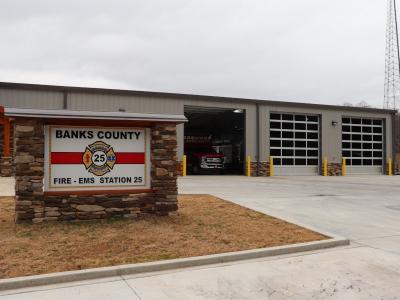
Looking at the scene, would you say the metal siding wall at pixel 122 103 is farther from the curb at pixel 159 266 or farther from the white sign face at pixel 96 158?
the curb at pixel 159 266

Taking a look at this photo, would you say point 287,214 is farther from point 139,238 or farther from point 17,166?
point 17,166

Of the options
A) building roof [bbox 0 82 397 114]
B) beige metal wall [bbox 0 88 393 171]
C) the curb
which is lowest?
the curb

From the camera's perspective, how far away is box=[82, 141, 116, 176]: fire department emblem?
8930mm

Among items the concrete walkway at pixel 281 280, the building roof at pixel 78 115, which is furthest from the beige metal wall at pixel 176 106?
the concrete walkway at pixel 281 280

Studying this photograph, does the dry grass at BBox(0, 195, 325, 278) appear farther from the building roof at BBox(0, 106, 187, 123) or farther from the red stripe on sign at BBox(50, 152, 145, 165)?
the building roof at BBox(0, 106, 187, 123)

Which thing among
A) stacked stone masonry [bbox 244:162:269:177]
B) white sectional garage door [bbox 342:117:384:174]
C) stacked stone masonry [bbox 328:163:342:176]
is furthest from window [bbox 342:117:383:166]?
stacked stone masonry [bbox 244:162:269:177]

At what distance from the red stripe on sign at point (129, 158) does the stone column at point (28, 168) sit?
64.8 inches

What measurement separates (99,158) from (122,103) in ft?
52.4

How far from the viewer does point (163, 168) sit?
30.7ft

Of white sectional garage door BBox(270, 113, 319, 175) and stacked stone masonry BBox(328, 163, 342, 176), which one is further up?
white sectional garage door BBox(270, 113, 319, 175)

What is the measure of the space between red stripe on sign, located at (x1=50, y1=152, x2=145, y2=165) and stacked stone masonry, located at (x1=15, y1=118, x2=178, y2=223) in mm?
280

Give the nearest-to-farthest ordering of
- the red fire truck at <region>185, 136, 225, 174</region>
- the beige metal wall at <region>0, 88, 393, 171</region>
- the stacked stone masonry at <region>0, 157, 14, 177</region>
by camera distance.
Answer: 1. the stacked stone masonry at <region>0, 157, 14, 177</region>
2. the beige metal wall at <region>0, 88, 393, 171</region>
3. the red fire truck at <region>185, 136, 225, 174</region>

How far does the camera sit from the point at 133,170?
366 inches

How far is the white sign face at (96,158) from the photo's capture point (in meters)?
8.66
